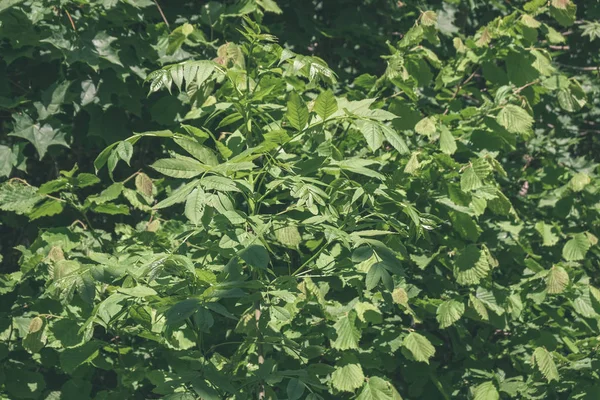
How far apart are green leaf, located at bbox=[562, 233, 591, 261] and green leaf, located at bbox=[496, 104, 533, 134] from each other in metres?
0.75

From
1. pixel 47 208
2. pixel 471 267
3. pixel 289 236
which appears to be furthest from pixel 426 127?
pixel 47 208

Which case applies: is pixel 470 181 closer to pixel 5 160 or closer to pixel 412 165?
pixel 412 165

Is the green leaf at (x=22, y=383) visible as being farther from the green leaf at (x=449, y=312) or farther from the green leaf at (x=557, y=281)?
the green leaf at (x=557, y=281)

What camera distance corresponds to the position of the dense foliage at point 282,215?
8.86 feet

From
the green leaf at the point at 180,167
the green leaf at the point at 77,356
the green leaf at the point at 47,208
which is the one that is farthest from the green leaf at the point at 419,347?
the green leaf at the point at 47,208

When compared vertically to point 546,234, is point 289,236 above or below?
above

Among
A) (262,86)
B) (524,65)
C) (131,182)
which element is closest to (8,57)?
(131,182)

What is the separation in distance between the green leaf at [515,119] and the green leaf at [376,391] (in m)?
1.14

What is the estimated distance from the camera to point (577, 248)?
3.93m

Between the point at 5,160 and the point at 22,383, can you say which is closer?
the point at 22,383

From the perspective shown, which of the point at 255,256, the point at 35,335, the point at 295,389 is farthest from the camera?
the point at 35,335

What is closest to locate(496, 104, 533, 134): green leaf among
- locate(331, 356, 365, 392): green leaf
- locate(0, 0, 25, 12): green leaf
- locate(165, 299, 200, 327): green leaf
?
locate(331, 356, 365, 392): green leaf

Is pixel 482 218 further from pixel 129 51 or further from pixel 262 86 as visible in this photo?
pixel 129 51

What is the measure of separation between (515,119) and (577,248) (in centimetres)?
84
